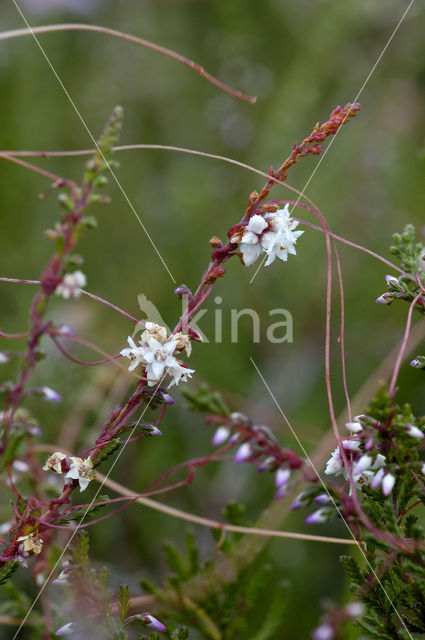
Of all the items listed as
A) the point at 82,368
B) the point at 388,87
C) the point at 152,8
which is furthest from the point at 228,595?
the point at 152,8

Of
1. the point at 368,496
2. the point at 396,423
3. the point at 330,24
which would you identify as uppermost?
the point at 330,24

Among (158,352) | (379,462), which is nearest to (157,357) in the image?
(158,352)

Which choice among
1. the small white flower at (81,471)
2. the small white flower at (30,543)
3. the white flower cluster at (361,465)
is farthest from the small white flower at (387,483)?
the small white flower at (30,543)

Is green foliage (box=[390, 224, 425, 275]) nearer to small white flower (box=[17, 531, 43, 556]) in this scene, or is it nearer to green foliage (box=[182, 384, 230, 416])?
green foliage (box=[182, 384, 230, 416])

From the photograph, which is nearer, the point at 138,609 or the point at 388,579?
the point at 388,579

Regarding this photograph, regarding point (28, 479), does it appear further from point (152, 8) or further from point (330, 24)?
point (152, 8)

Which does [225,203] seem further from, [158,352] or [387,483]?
[387,483]
